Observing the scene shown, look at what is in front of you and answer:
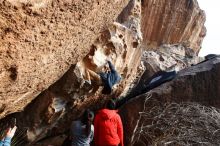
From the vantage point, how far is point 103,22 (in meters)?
6.09

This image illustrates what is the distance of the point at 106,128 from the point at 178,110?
1.67 meters

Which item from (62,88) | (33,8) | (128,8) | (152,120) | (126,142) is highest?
(33,8)

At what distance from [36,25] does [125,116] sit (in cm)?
434

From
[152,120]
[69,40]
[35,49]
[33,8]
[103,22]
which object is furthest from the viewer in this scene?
[152,120]

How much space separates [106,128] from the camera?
6238mm

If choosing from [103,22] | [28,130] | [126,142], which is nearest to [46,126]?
[28,130]

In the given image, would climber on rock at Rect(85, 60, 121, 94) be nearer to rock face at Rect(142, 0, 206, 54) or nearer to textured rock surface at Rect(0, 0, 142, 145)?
textured rock surface at Rect(0, 0, 142, 145)

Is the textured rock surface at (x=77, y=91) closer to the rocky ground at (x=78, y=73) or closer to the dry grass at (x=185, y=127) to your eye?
the rocky ground at (x=78, y=73)

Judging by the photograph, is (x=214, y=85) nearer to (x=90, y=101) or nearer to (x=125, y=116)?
(x=125, y=116)

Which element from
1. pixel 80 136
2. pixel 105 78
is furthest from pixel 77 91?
pixel 80 136

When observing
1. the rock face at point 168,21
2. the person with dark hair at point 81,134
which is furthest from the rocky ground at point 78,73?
the rock face at point 168,21

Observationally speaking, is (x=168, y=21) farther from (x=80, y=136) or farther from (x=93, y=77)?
(x=80, y=136)

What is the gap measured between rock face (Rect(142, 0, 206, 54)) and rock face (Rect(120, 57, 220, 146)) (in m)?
4.18

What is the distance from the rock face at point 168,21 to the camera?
12922 millimetres
